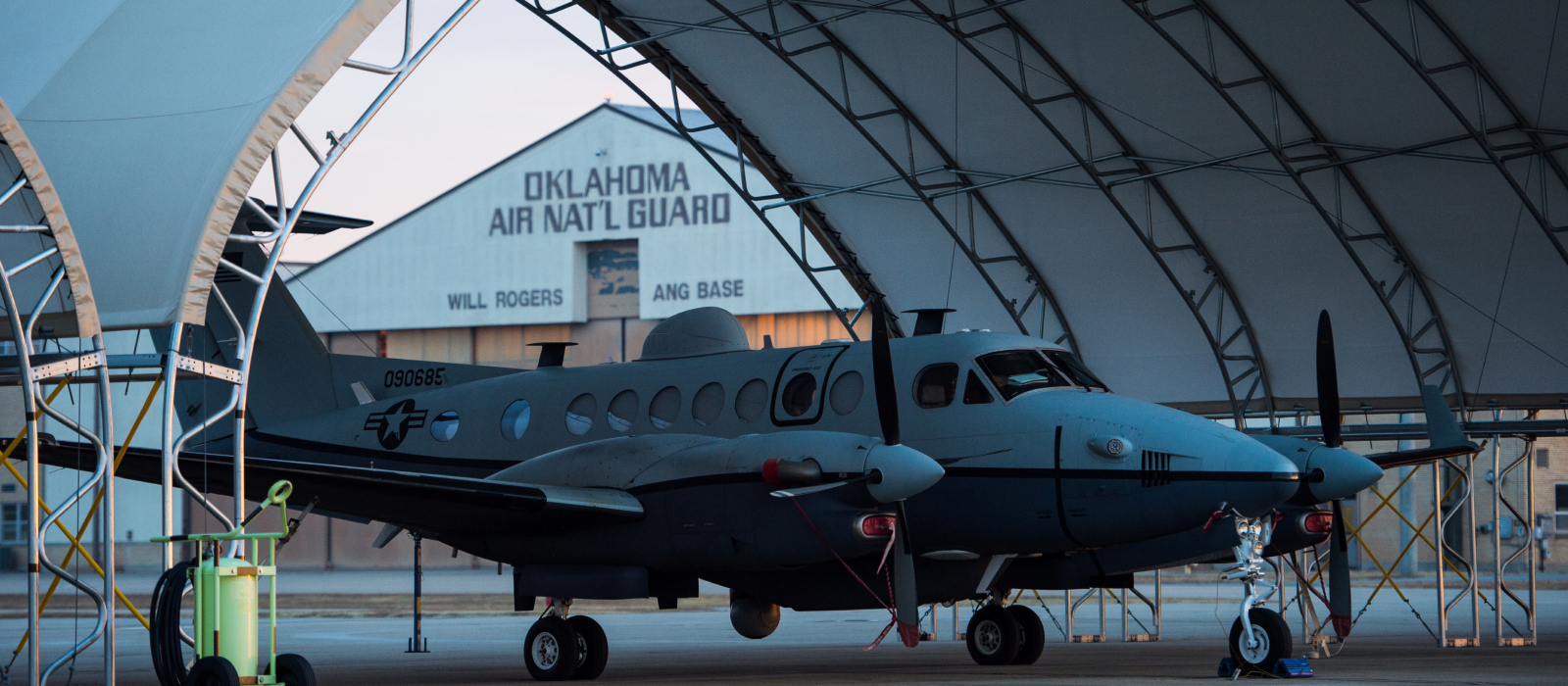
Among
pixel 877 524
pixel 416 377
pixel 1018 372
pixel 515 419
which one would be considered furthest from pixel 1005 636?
pixel 416 377

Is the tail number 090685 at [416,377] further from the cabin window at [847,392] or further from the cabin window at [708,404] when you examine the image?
the cabin window at [847,392]

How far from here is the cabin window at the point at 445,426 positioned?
59.4 ft

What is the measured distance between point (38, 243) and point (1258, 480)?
11.4 metres

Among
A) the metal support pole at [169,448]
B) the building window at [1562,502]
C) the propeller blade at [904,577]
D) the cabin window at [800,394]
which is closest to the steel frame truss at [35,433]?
the metal support pole at [169,448]

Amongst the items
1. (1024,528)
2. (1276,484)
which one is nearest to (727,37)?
(1024,528)

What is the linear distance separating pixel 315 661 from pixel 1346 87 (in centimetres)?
1541

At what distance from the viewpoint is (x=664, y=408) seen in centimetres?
1639

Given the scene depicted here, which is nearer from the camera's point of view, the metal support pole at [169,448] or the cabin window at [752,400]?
the metal support pole at [169,448]

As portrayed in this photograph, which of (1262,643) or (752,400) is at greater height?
(752,400)

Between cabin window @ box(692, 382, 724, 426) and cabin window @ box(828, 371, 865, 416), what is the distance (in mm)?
1478

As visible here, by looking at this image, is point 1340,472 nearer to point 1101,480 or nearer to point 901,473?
point 1101,480

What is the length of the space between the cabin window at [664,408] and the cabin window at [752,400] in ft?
3.13

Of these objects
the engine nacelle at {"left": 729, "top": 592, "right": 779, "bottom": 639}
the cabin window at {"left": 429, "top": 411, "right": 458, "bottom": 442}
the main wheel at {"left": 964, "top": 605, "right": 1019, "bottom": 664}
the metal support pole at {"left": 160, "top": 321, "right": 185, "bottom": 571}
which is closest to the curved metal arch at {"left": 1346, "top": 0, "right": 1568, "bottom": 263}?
the main wheel at {"left": 964, "top": 605, "right": 1019, "bottom": 664}

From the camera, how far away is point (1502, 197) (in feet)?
61.1
